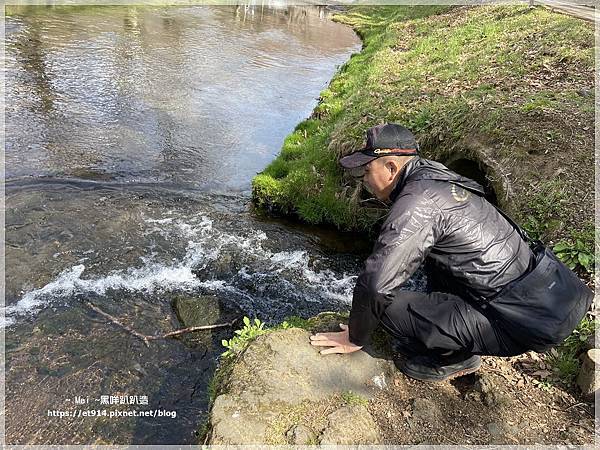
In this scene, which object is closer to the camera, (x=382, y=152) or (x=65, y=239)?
(x=382, y=152)

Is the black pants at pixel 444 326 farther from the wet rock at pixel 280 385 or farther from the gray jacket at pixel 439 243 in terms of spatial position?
the wet rock at pixel 280 385

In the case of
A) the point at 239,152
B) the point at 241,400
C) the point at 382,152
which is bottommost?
the point at 239,152

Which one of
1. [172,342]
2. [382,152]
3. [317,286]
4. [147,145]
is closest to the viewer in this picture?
[382,152]

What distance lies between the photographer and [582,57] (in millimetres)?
11859

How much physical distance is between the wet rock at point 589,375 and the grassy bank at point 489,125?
1858 millimetres

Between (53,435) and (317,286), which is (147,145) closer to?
(317,286)

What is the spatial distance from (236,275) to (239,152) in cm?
583

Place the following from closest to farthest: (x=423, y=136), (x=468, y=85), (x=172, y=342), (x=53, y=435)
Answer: (x=53, y=435), (x=172, y=342), (x=423, y=136), (x=468, y=85)

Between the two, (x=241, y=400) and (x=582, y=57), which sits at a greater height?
(x=582, y=57)

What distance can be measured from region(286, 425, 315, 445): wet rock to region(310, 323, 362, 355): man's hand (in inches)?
33.1

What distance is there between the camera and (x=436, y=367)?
4.52 meters

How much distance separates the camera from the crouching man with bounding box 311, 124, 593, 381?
3770mm

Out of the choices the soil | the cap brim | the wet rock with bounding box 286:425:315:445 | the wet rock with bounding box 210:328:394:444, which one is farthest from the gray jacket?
the wet rock with bounding box 286:425:315:445

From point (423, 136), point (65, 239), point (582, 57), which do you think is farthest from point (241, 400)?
point (582, 57)
